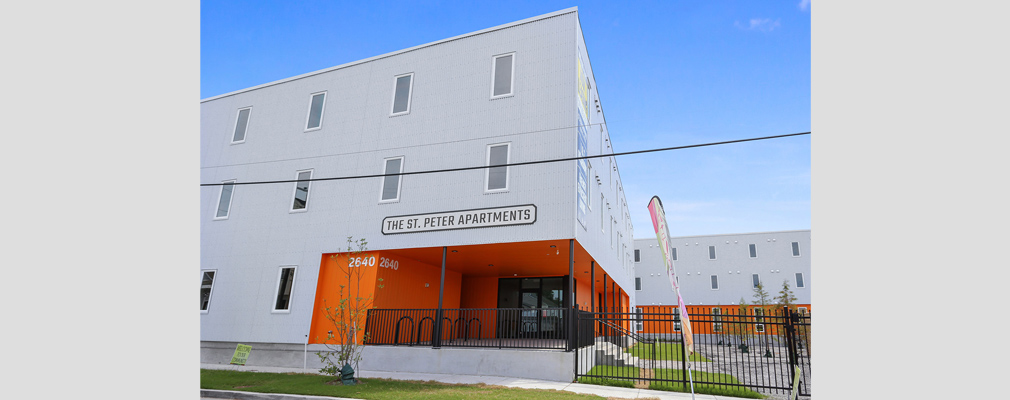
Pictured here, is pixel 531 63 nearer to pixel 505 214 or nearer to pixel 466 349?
pixel 505 214

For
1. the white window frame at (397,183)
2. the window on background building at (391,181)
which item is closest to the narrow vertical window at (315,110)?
the white window frame at (397,183)

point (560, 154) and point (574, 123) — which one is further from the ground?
point (574, 123)

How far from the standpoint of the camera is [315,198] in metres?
18.2

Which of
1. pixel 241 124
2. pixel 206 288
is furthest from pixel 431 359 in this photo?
pixel 241 124

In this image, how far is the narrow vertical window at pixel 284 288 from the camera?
57.5ft

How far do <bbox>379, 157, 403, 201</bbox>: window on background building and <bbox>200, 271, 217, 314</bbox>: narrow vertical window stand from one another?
734 centimetres

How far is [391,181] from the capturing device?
17.1 metres

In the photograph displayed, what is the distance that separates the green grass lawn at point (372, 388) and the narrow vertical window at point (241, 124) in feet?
32.9

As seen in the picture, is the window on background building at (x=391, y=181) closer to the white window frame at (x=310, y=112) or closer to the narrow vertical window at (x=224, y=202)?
the white window frame at (x=310, y=112)

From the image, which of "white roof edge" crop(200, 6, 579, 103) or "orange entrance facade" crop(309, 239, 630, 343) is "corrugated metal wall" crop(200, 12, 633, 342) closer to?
"white roof edge" crop(200, 6, 579, 103)

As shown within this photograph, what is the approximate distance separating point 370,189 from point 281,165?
13.8 feet

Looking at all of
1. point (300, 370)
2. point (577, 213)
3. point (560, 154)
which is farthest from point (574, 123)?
point (300, 370)

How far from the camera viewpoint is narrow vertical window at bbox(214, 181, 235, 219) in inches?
786

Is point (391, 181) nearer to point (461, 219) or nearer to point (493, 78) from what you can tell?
point (461, 219)
